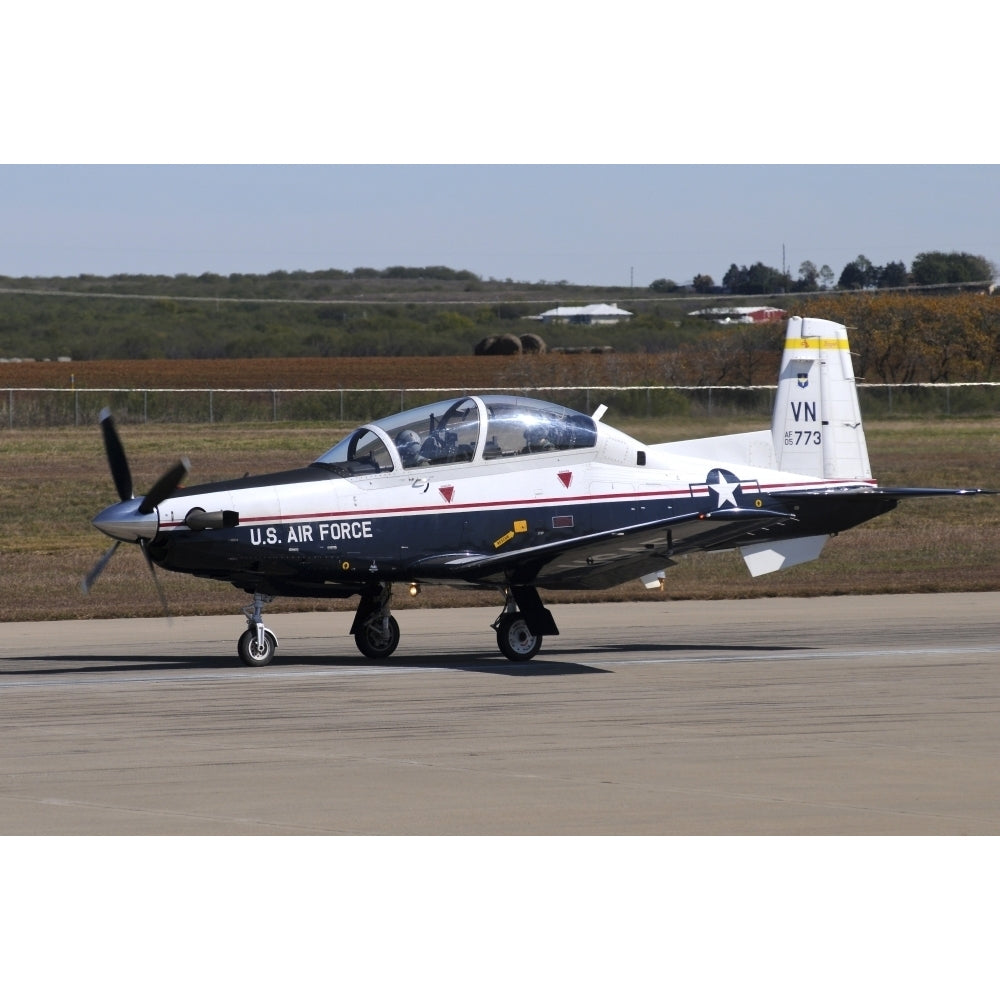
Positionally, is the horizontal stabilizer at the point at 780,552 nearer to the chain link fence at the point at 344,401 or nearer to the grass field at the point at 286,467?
the grass field at the point at 286,467

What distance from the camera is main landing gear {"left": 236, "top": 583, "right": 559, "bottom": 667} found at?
1630 centimetres

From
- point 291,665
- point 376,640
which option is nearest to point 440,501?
point 376,640

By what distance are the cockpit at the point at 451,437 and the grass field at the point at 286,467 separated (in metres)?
6.20

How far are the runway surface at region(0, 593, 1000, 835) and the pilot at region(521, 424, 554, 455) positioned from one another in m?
2.09

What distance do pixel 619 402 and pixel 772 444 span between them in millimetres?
27325

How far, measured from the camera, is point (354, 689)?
14891 millimetres

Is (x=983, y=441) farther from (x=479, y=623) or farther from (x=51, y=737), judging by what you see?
(x=51, y=737)

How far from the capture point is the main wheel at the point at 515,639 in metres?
16.6

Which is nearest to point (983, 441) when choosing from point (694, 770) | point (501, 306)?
point (694, 770)

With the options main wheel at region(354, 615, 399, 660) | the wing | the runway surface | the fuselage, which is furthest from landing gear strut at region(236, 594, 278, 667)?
the wing

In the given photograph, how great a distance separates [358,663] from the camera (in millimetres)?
16734

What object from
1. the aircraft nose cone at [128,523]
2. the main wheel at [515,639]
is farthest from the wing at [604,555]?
the aircraft nose cone at [128,523]

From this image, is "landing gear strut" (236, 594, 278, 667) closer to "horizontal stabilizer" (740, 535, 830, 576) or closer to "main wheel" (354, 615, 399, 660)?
"main wheel" (354, 615, 399, 660)

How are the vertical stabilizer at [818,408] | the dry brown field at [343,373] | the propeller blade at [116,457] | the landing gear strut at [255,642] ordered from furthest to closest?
the dry brown field at [343,373] → the vertical stabilizer at [818,408] → the landing gear strut at [255,642] → the propeller blade at [116,457]
